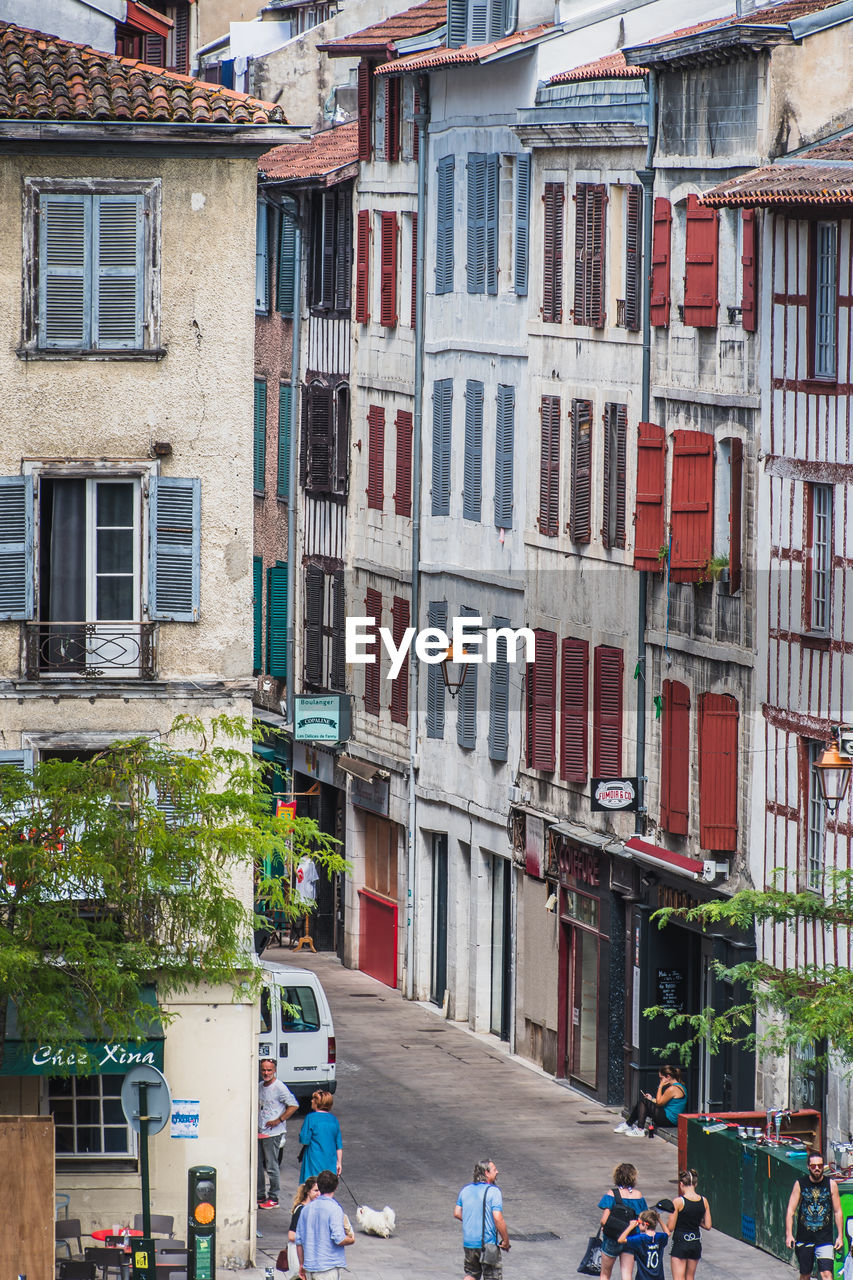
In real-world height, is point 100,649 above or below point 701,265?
below

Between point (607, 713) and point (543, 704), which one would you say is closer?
point (607, 713)

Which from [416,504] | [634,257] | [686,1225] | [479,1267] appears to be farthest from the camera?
[416,504]

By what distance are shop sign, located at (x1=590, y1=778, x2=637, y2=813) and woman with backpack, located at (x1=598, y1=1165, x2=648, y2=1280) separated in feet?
38.7

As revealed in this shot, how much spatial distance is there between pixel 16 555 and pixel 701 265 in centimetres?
1220

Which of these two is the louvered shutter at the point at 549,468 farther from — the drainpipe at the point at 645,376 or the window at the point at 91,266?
Answer: the window at the point at 91,266

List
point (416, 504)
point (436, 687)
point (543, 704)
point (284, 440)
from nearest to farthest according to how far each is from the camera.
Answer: point (543, 704), point (436, 687), point (416, 504), point (284, 440)

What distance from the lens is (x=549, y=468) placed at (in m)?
45.4

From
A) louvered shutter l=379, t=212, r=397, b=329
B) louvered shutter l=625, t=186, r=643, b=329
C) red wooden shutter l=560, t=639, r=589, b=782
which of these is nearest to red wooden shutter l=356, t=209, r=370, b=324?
louvered shutter l=379, t=212, r=397, b=329

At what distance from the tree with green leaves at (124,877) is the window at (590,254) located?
14.7 m

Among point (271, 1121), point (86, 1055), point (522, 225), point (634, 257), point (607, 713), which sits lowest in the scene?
point (271, 1121)

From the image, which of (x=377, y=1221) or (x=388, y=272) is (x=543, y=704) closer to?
(x=388, y=272)

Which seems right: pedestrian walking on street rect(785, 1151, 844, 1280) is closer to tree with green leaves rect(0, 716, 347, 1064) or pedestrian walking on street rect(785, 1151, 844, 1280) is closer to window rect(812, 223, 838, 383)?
tree with green leaves rect(0, 716, 347, 1064)

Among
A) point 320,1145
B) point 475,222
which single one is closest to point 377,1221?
point 320,1145

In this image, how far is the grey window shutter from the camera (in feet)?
102
